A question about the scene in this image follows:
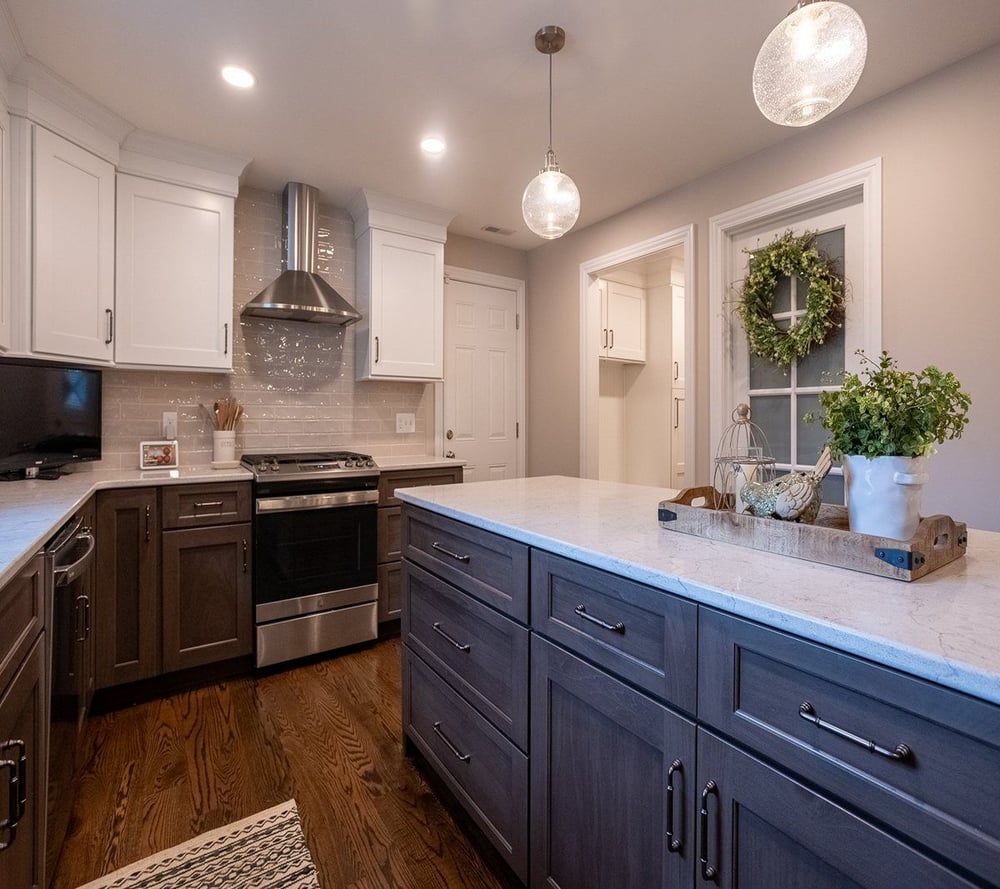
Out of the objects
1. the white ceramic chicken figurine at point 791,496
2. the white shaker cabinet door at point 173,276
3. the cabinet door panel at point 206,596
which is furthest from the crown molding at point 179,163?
the white ceramic chicken figurine at point 791,496

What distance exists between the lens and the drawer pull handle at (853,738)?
0.65 meters

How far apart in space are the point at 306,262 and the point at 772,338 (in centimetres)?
263

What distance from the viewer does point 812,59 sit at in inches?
48.7

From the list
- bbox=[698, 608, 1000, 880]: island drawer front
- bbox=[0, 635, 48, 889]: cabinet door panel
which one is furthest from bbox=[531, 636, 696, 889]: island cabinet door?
bbox=[0, 635, 48, 889]: cabinet door panel

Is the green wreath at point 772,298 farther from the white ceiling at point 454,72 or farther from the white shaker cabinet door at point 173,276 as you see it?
the white shaker cabinet door at point 173,276

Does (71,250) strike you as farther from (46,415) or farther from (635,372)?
(635,372)

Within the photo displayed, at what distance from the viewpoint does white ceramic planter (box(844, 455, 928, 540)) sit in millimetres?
959

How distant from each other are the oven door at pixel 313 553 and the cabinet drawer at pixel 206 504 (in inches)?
3.5

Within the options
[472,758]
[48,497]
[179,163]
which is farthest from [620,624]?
[179,163]

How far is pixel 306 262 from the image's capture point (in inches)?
124

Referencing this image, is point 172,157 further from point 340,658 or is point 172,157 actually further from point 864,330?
point 864,330

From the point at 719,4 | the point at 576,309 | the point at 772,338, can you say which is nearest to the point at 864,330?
the point at 772,338

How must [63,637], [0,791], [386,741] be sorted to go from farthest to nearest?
[386,741] < [63,637] < [0,791]

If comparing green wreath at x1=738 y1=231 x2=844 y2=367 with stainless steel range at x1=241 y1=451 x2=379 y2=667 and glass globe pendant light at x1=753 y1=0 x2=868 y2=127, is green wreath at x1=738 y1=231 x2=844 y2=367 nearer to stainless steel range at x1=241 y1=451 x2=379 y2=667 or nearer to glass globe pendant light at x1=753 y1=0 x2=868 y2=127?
glass globe pendant light at x1=753 y1=0 x2=868 y2=127
